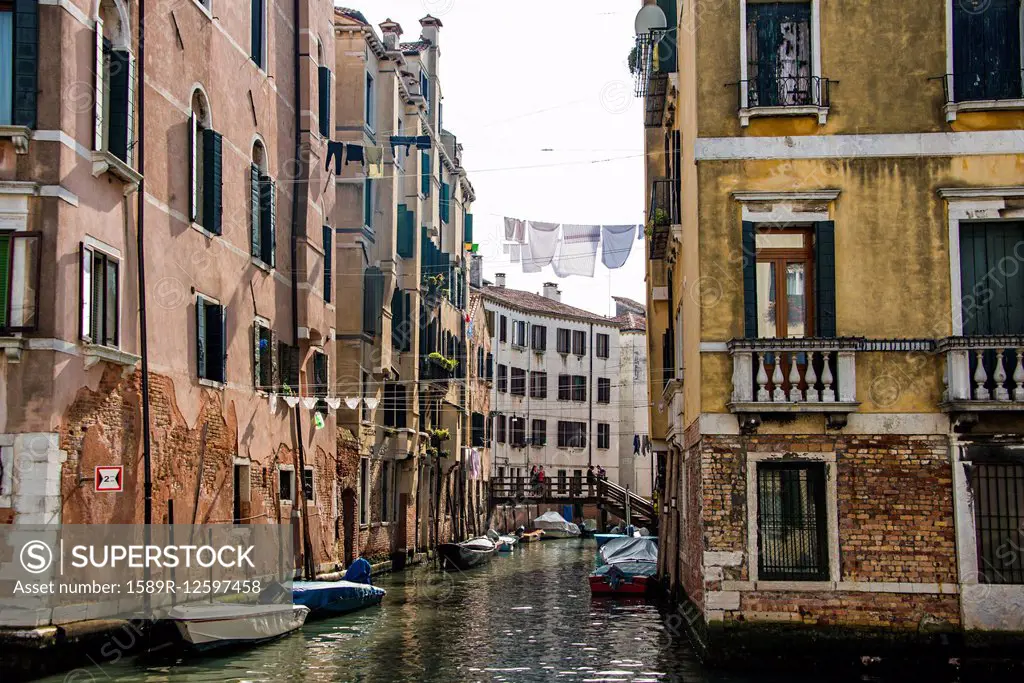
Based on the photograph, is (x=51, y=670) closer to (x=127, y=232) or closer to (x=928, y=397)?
(x=127, y=232)

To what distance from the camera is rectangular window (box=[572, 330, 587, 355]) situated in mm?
63531

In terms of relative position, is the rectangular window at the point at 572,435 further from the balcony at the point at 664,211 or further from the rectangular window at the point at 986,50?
the rectangular window at the point at 986,50

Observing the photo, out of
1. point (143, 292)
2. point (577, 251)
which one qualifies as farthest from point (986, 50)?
point (577, 251)

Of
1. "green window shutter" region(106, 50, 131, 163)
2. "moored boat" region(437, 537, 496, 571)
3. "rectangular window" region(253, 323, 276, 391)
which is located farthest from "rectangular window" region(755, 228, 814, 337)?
"moored boat" region(437, 537, 496, 571)

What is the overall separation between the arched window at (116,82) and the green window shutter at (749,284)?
25.5 feet

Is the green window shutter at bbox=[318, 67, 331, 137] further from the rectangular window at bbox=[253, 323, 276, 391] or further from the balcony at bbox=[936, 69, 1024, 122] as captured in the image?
the balcony at bbox=[936, 69, 1024, 122]

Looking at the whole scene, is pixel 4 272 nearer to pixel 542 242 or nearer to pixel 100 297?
pixel 100 297

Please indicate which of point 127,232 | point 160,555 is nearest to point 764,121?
point 127,232

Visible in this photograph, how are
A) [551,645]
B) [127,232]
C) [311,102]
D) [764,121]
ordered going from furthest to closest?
[311,102] → [551,645] → [127,232] → [764,121]

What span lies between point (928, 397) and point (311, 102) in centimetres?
1449

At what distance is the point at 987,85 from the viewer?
1448cm

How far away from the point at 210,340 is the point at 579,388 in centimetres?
4507

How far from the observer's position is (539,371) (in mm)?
61875

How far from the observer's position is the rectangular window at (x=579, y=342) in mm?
63531
